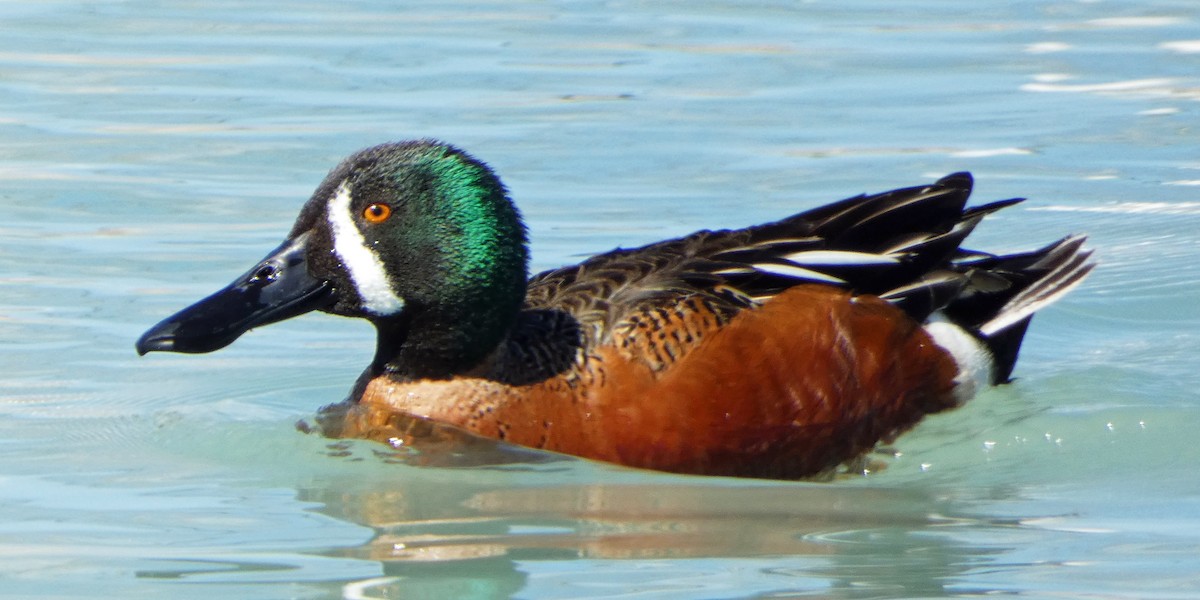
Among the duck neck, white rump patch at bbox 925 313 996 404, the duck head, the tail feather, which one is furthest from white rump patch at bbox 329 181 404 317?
the tail feather

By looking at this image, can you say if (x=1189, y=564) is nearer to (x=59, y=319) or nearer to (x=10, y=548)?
(x=10, y=548)

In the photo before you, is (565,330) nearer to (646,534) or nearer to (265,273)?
(265,273)

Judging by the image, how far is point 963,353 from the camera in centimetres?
626

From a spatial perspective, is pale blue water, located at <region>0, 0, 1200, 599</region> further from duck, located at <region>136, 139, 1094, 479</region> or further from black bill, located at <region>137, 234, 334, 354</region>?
black bill, located at <region>137, 234, 334, 354</region>

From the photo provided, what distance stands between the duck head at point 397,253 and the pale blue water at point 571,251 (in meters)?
0.43

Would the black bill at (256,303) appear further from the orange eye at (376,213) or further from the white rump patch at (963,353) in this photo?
the white rump patch at (963,353)

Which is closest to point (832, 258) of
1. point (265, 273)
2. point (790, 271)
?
point (790, 271)

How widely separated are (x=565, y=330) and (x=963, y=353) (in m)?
1.46

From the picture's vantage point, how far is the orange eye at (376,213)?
547cm

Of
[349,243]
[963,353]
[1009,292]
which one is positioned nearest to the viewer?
[349,243]

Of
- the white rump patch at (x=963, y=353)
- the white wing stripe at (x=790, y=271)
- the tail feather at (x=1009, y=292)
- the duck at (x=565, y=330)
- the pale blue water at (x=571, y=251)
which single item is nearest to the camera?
the pale blue water at (x=571, y=251)

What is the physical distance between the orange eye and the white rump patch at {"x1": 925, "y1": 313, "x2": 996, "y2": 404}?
180cm

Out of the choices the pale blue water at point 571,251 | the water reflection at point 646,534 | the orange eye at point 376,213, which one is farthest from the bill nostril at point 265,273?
the water reflection at point 646,534

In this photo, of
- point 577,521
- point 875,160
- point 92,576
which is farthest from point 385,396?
point 875,160
